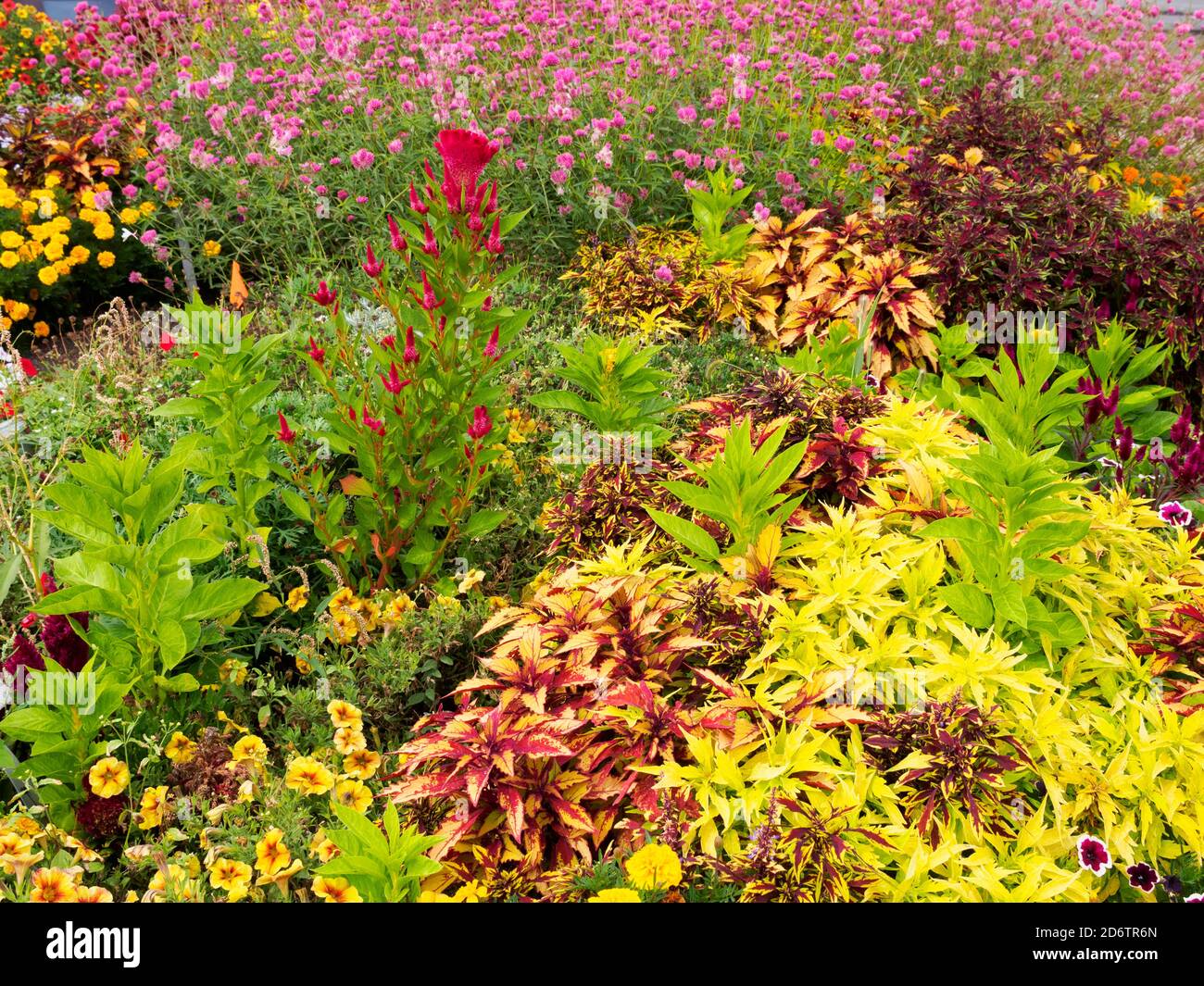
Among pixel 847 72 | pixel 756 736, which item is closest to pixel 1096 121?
pixel 847 72

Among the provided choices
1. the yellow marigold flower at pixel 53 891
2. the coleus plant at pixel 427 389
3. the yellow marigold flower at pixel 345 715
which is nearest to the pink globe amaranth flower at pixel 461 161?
the coleus plant at pixel 427 389

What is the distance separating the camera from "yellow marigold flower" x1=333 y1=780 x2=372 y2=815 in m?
2.27

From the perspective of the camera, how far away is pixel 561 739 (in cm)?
216

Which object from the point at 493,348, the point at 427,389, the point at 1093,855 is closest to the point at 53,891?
the point at 427,389

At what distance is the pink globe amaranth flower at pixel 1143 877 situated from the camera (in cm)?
197

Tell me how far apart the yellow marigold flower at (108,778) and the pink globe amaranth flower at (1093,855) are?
2.09 m

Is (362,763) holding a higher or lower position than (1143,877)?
higher

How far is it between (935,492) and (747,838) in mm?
1175

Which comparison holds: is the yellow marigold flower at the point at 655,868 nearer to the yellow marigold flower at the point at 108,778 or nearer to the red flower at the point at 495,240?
the yellow marigold flower at the point at 108,778

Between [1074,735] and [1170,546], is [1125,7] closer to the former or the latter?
[1170,546]

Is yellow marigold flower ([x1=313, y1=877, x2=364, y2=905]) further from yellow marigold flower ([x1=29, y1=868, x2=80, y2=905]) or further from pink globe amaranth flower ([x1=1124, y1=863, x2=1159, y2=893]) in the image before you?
pink globe amaranth flower ([x1=1124, y1=863, x2=1159, y2=893])

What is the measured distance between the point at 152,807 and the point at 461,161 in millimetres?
1767

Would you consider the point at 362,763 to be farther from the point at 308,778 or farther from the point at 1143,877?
the point at 1143,877

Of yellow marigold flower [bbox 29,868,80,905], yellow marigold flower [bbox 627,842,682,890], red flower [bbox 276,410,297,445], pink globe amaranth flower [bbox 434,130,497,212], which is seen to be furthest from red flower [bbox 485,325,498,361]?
yellow marigold flower [bbox 29,868,80,905]
